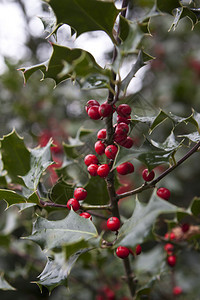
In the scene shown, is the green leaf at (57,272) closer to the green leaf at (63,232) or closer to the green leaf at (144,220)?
the green leaf at (63,232)

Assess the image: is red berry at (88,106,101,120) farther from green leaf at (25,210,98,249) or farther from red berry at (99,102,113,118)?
green leaf at (25,210,98,249)

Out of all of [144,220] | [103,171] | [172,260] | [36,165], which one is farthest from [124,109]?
[172,260]

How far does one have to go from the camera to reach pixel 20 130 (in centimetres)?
292

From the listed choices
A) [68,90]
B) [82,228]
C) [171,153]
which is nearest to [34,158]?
[82,228]

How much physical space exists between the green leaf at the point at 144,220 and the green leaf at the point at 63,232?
10cm

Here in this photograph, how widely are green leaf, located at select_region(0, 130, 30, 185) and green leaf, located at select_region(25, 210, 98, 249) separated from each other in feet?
A: 0.90

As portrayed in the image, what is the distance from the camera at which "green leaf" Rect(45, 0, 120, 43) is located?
2.43 feet

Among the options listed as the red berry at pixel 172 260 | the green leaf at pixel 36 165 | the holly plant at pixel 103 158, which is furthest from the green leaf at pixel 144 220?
the red berry at pixel 172 260

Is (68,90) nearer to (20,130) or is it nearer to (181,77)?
(20,130)

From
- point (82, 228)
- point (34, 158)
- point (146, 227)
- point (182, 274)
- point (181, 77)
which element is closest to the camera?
point (146, 227)

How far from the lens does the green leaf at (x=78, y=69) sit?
2.20ft

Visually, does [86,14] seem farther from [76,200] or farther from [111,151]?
[76,200]

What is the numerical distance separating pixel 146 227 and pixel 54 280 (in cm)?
34

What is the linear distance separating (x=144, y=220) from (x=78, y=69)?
38 centimetres
